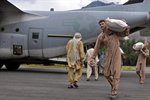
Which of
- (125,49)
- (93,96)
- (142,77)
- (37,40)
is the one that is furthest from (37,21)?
(125,49)

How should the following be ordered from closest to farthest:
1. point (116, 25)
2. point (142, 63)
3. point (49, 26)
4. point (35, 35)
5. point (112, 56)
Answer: point (116, 25)
point (112, 56)
point (142, 63)
point (49, 26)
point (35, 35)

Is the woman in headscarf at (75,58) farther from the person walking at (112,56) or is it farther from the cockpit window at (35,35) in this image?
the cockpit window at (35,35)

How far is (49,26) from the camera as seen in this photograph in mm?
22969

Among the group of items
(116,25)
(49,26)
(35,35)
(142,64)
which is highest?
(116,25)

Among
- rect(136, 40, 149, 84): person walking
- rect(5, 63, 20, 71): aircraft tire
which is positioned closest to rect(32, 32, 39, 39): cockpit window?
rect(5, 63, 20, 71): aircraft tire

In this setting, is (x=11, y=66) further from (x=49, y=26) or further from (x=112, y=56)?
(x=112, y=56)

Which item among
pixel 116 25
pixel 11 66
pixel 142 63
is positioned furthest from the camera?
pixel 11 66

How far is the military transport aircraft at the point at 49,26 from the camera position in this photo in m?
22.7

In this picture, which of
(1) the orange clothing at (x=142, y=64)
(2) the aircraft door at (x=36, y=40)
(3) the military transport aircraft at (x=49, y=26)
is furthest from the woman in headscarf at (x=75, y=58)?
(2) the aircraft door at (x=36, y=40)

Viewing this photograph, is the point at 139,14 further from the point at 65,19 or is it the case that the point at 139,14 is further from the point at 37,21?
the point at 37,21

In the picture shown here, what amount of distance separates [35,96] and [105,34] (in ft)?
7.88

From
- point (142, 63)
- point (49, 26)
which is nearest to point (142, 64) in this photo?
point (142, 63)

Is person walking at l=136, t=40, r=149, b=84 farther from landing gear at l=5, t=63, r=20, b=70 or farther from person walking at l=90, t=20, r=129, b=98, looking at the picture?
landing gear at l=5, t=63, r=20, b=70

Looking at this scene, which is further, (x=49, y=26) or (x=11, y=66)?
(x=11, y=66)
